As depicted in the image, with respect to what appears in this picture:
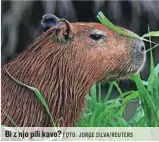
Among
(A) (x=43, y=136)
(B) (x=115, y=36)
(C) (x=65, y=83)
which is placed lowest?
(A) (x=43, y=136)

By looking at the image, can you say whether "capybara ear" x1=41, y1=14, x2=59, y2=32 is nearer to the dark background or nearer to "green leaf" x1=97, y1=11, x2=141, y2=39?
the dark background

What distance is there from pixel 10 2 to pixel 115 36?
2.49 feet

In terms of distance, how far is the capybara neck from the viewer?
4883 mm

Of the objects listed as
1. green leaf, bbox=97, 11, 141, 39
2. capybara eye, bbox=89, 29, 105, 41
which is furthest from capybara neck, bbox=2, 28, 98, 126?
green leaf, bbox=97, 11, 141, 39

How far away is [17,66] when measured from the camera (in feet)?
16.1

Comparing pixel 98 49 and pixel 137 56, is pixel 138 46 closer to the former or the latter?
pixel 137 56

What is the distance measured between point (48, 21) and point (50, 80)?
404mm

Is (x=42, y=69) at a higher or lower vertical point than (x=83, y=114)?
higher

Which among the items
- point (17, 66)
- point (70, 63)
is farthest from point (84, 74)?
point (17, 66)

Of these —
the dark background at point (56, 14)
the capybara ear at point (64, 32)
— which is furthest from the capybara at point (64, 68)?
the dark background at point (56, 14)

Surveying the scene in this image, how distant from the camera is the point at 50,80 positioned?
491cm

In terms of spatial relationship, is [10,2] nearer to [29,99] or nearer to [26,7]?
[26,7]

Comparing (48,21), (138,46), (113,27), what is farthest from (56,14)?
(138,46)

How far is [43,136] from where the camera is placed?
5.00m
